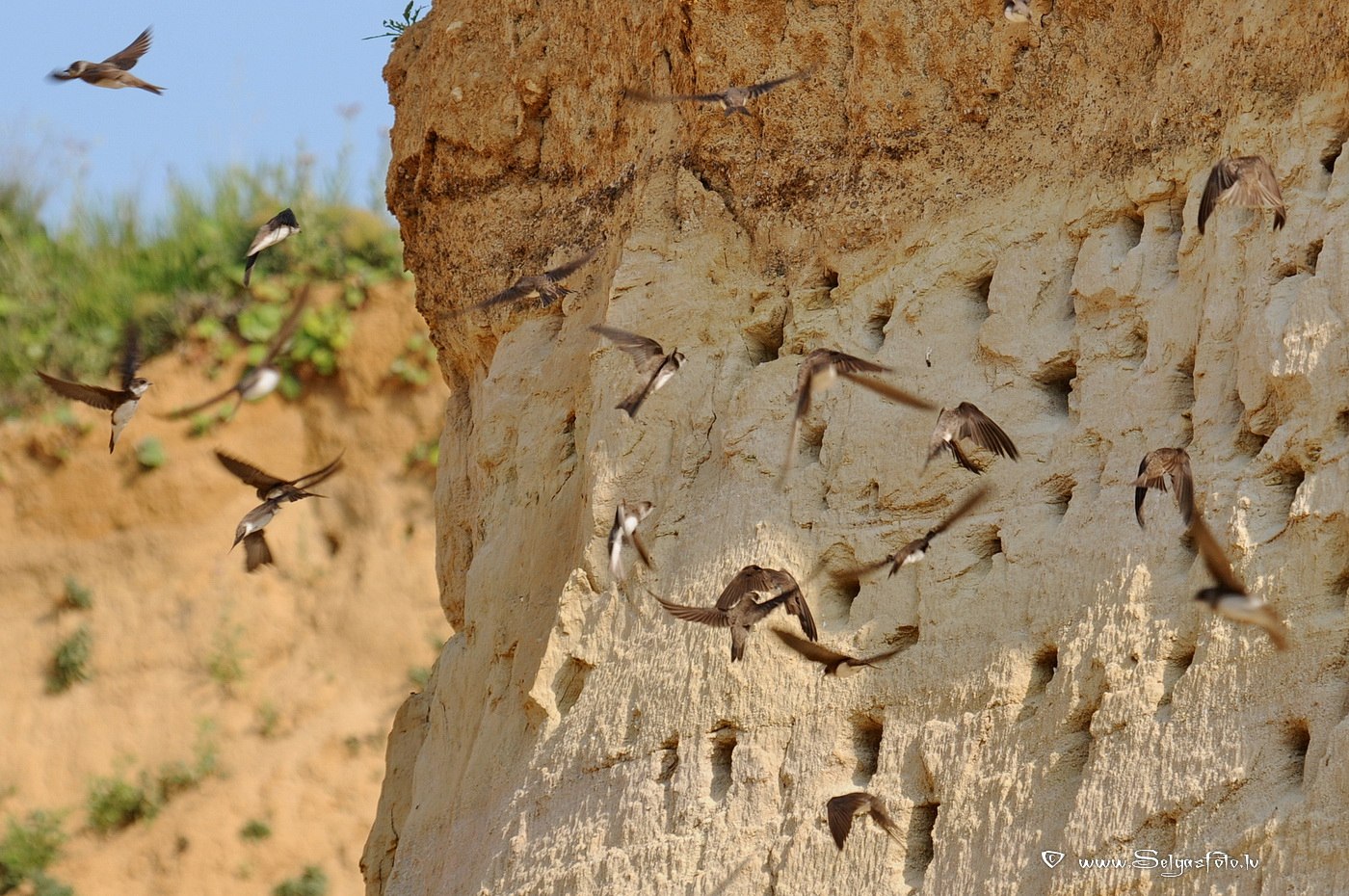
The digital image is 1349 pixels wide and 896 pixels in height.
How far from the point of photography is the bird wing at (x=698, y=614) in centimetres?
499

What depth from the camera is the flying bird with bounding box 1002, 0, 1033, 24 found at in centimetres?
505

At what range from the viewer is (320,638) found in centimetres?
1182

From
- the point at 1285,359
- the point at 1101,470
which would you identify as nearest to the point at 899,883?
the point at 1101,470

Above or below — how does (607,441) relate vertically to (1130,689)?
above

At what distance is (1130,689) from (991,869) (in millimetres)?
523

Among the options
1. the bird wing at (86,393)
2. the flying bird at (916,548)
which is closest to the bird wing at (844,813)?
the flying bird at (916,548)

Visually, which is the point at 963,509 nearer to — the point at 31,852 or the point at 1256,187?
the point at 1256,187

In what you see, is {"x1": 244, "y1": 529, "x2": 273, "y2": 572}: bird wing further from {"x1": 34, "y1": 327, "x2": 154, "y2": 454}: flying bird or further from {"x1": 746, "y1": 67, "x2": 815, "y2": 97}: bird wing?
{"x1": 746, "y1": 67, "x2": 815, "y2": 97}: bird wing

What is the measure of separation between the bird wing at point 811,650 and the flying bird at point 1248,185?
146cm

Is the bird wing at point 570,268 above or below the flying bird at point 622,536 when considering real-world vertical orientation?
above

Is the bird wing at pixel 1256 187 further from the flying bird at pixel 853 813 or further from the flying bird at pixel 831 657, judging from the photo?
Answer: the flying bird at pixel 853 813

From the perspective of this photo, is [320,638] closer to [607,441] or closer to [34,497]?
[34,497]

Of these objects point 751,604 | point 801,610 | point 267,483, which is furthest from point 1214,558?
point 267,483

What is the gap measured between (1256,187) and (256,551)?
399 cm
